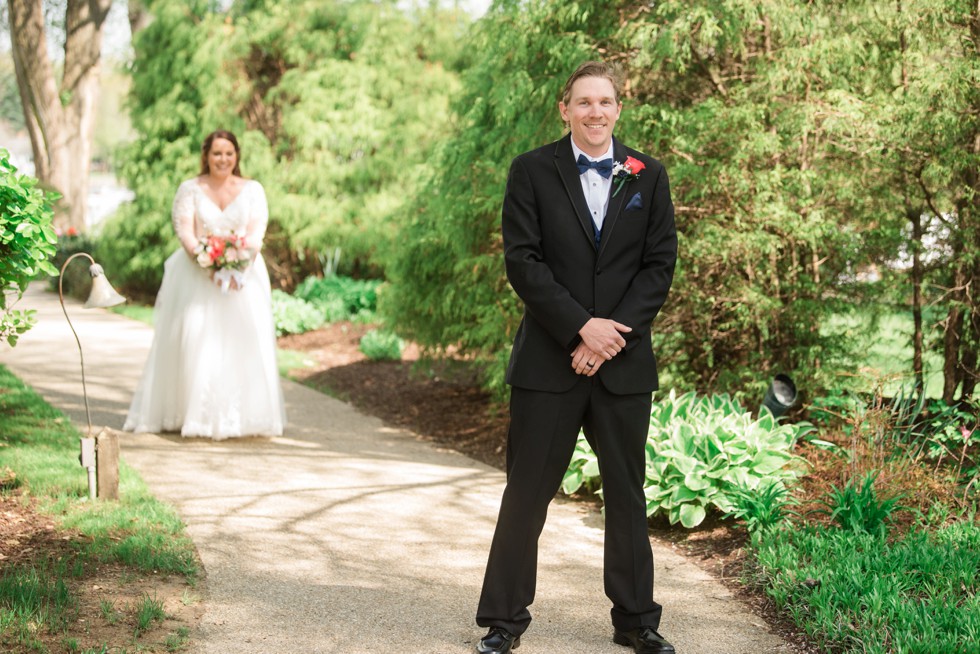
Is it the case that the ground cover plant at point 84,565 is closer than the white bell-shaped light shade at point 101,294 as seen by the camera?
Yes

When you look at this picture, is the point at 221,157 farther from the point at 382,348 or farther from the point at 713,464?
the point at 382,348

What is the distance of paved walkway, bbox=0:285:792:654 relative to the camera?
12.8ft

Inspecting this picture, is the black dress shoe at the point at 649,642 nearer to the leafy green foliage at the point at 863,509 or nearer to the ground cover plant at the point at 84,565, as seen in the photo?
the leafy green foliage at the point at 863,509

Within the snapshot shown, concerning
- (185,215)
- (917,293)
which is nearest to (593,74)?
(917,293)

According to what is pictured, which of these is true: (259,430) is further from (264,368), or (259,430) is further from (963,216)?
(963,216)

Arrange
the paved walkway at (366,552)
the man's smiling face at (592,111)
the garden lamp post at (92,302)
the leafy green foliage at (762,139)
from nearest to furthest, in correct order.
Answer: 1. the man's smiling face at (592,111)
2. the paved walkway at (366,552)
3. the garden lamp post at (92,302)
4. the leafy green foliage at (762,139)

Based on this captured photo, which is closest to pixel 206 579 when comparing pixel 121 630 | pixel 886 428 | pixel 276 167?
pixel 121 630

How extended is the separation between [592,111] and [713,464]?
2.51 meters

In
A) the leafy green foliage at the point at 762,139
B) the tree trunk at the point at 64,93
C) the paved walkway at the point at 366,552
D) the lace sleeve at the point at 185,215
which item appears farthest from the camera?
the tree trunk at the point at 64,93

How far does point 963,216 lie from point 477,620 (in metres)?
4.25

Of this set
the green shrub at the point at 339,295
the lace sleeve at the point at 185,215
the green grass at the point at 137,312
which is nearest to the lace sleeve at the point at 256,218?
the lace sleeve at the point at 185,215

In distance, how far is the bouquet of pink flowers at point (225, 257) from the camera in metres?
7.34

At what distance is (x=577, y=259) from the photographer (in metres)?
3.62

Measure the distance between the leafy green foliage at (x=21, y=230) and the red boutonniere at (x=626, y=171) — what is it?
2726 millimetres
